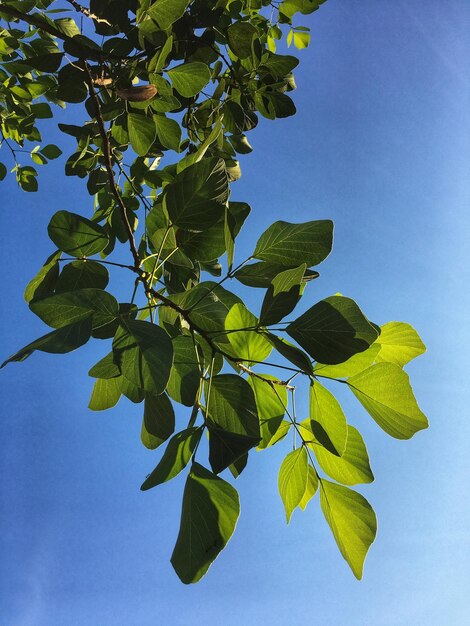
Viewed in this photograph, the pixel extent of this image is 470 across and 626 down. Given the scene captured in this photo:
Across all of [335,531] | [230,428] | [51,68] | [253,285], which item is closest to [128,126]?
[51,68]

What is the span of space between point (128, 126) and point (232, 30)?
0.81 ft

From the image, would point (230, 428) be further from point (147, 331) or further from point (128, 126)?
point (128, 126)

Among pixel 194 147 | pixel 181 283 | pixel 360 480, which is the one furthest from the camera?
pixel 194 147

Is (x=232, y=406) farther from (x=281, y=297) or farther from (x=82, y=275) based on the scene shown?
(x=82, y=275)

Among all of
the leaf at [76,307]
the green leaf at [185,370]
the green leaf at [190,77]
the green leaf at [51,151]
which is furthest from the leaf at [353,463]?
the green leaf at [51,151]

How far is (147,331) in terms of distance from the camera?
437mm

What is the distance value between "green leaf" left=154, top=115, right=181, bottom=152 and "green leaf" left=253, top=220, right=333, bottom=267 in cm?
31

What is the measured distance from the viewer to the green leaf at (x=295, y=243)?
0.53 meters

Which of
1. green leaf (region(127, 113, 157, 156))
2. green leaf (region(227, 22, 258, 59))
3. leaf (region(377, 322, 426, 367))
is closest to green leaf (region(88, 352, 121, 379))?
leaf (region(377, 322, 426, 367))

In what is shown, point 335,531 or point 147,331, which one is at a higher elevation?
point 147,331

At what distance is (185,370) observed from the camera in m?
0.53

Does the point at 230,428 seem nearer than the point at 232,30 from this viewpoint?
Yes

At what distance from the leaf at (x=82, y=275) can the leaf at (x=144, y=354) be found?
6.4 inches

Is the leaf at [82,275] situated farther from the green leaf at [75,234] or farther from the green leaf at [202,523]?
the green leaf at [202,523]
